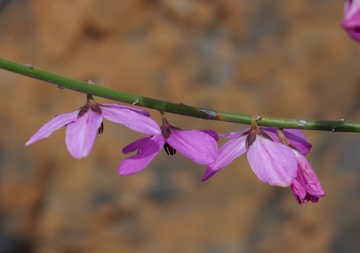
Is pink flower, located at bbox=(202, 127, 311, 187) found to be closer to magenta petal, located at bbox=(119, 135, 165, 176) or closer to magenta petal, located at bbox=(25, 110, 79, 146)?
magenta petal, located at bbox=(119, 135, 165, 176)

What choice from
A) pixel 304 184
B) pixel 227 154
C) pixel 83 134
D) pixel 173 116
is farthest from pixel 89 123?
pixel 173 116

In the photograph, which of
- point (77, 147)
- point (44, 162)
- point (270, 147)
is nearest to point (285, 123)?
point (270, 147)

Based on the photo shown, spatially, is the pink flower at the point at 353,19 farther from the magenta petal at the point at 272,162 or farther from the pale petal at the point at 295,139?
the pale petal at the point at 295,139

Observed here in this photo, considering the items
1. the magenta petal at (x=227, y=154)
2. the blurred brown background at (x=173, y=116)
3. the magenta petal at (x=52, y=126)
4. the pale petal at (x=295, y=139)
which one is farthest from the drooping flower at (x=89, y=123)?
the blurred brown background at (x=173, y=116)

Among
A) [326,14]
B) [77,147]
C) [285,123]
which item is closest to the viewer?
[77,147]

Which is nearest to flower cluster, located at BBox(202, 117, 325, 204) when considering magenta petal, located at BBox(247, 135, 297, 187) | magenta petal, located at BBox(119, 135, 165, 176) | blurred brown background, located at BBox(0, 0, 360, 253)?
magenta petal, located at BBox(247, 135, 297, 187)

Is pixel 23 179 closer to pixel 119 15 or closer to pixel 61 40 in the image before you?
pixel 61 40
